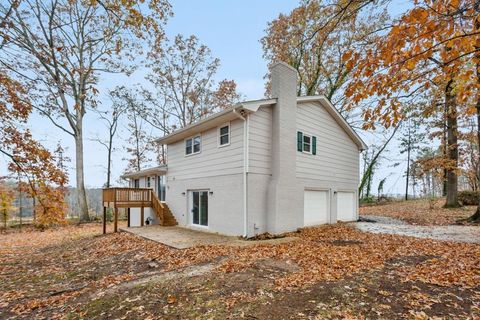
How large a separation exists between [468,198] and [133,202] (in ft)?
68.9

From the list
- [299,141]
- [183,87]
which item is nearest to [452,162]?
[299,141]

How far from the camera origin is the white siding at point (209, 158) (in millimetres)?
10039

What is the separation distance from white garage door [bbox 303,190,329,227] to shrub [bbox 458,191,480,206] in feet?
36.5

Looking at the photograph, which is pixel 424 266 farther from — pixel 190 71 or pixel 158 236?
pixel 190 71

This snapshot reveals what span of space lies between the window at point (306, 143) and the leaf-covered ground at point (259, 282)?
442 centimetres

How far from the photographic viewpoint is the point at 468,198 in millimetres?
17125

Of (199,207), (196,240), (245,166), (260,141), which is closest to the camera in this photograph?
(196,240)

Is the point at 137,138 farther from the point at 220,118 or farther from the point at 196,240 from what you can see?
the point at 196,240

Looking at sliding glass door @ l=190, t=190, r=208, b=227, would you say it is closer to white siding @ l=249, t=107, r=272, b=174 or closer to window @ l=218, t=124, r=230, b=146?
window @ l=218, t=124, r=230, b=146

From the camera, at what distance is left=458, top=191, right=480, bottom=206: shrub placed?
16938 mm

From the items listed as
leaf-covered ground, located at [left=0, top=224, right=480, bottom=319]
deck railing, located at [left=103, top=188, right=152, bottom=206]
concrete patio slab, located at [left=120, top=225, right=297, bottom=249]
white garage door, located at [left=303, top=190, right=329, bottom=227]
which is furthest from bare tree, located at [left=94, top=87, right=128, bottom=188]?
white garage door, located at [left=303, top=190, right=329, bottom=227]

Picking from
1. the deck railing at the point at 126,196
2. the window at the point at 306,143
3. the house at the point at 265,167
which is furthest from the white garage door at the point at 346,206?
the deck railing at the point at 126,196

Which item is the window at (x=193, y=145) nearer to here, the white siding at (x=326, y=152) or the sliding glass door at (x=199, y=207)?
the sliding glass door at (x=199, y=207)

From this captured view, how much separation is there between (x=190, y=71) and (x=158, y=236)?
60.3ft
